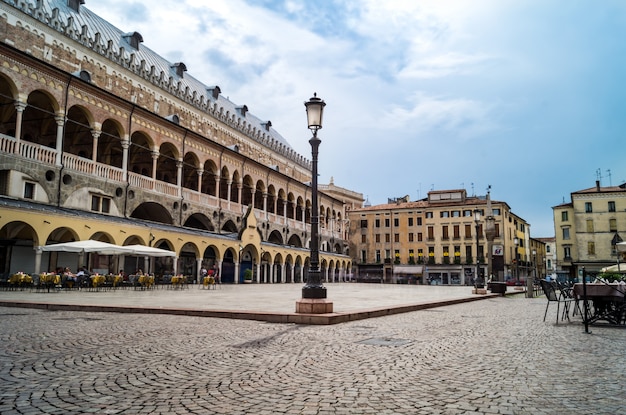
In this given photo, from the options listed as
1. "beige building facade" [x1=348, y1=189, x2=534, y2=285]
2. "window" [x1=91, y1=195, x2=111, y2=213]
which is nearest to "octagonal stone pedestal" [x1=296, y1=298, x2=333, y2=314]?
"window" [x1=91, y1=195, x2=111, y2=213]

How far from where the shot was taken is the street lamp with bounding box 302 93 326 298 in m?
11.0

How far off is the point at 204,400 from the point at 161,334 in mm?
4234

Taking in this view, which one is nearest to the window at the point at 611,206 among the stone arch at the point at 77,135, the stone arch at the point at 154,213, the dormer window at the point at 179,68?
the dormer window at the point at 179,68

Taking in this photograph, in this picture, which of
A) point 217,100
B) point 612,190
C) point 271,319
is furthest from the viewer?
point 612,190

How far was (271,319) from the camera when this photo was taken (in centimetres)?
1051

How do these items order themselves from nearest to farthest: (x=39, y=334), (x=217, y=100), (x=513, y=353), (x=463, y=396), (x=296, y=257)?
(x=463, y=396) < (x=513, y=353) < (x=39, y=334) < (x=296, y=257) < (x=217, y=100)

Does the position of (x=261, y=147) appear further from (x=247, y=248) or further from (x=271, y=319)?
(x=271, y=319)

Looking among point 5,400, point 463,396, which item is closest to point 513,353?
point 463,396

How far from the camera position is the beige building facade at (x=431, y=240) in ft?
215

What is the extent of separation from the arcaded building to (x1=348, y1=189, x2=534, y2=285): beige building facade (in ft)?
67.6

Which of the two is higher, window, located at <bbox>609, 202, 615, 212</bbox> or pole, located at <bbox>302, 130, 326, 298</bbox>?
window, located at <bbox>609, 202, 615, 212</bbox>

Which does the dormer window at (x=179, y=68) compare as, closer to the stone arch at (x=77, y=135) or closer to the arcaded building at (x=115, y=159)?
the arcaded building at (x=115, y=159)

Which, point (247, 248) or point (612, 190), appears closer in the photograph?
point (247, 248)

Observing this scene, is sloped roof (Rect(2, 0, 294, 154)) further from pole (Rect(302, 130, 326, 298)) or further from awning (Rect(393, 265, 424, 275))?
awning (Rect(393, 265, 424, 275))
